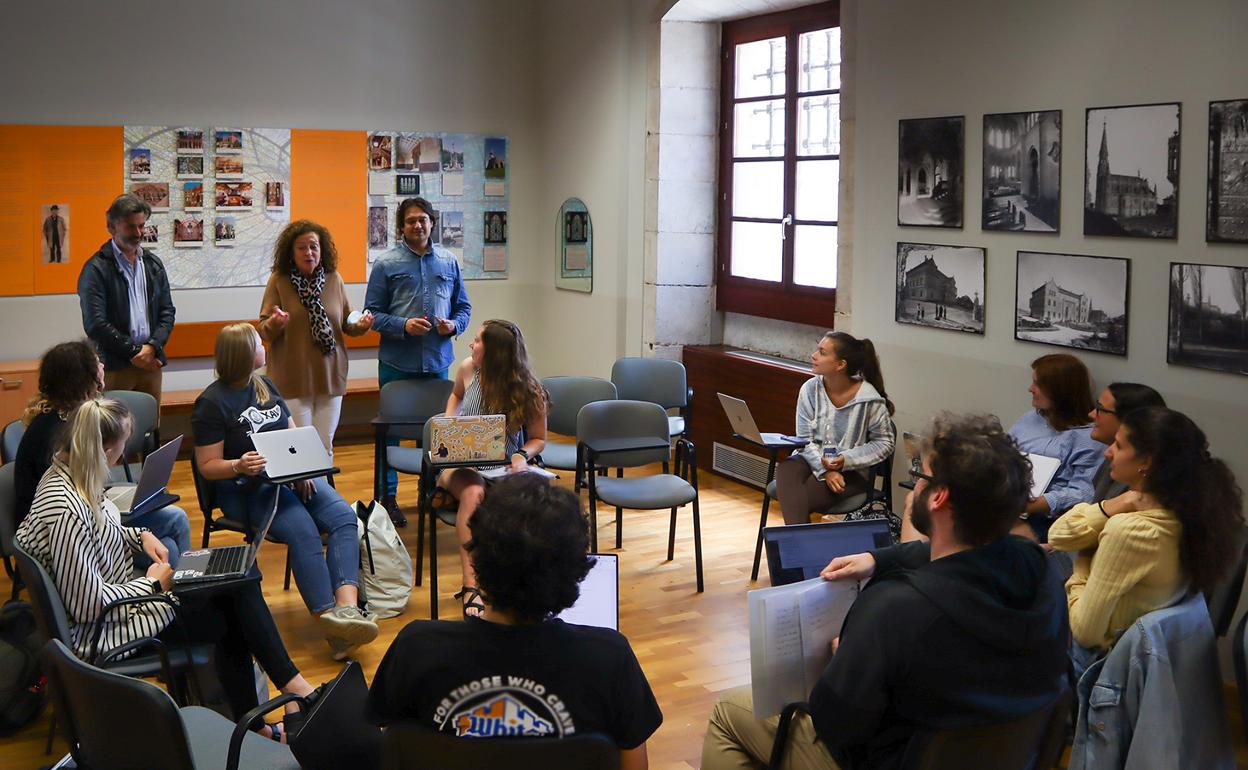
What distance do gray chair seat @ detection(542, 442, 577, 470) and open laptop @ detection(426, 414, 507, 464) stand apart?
1.05 metres

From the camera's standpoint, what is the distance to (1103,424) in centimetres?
449

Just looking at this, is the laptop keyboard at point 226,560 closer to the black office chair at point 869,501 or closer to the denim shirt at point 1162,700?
the black office chair at point 869,501

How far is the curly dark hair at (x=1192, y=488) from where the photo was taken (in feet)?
11.0

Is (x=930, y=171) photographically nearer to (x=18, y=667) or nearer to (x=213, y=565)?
(x=213, y=565)

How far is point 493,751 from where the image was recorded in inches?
86.4

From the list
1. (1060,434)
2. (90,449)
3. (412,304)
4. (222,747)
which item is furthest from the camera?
(412,304)

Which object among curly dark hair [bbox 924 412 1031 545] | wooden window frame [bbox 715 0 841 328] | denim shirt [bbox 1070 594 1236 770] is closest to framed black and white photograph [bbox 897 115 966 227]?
wooden window frame [bbox 715 0 841 328]

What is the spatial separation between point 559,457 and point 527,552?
400 centimetres

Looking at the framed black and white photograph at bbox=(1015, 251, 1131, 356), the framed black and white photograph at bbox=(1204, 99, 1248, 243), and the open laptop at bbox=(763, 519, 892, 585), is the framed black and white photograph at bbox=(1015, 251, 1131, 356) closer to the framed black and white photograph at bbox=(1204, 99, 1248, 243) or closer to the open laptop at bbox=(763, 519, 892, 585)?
the framed black and white photograph at bbox=(1204, 99, 1248, 243)

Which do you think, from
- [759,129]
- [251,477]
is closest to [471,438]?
[251,477]

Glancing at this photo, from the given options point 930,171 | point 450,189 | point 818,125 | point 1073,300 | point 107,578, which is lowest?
point 107,578

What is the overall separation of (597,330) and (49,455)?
17.0ft

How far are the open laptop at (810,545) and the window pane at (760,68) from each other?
520 centimetres

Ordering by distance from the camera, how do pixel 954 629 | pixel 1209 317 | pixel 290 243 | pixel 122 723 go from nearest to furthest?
pixel 954 629 < pixel 122 723 < pixel 1209 317 < pixel 290 243
